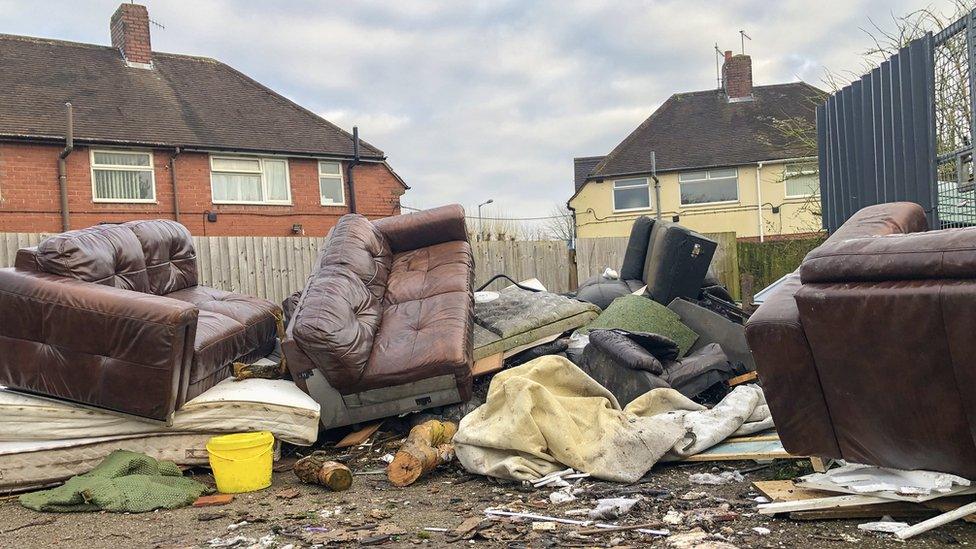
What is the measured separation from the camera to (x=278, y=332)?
6738 millimetres

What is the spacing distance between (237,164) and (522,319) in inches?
485

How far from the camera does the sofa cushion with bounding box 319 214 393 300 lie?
6.00 meters

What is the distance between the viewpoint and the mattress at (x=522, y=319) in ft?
20.0

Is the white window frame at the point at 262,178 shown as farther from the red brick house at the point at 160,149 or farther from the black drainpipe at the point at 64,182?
the black drainpipe at the point at 64,182

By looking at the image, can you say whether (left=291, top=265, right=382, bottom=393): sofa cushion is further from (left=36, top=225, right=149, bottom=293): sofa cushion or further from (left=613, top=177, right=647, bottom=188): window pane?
(left=613, top=177, right=647, bottom=188): window pane

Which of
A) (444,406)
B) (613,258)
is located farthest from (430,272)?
(613,258)

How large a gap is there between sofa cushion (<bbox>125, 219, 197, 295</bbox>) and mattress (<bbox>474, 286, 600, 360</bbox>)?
2.59 meters

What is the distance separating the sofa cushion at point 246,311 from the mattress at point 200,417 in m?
0.92

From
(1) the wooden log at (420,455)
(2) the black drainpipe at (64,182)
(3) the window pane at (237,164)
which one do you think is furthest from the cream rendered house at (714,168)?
(1) the wooden log at (420,455)

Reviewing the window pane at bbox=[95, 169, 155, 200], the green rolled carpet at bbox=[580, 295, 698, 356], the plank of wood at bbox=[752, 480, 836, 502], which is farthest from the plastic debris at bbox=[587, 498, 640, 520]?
the window pane at bbox=[95, 169, 155, 200]

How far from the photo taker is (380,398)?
5.22 metres

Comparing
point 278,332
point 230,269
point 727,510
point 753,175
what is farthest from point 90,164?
point 753,175

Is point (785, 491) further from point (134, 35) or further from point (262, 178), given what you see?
point (134, 35)

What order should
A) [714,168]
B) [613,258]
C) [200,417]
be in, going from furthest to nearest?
[714,168]
[613,258]
[200,417]
